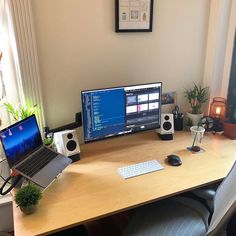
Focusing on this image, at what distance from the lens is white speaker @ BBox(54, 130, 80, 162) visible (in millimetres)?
1547

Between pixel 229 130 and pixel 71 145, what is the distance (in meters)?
1.17

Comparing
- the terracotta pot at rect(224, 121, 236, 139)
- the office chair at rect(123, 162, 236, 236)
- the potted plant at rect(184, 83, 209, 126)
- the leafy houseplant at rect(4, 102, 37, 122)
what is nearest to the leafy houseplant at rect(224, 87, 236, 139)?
the terracotta pot at rect(224, 121, 236, 139)

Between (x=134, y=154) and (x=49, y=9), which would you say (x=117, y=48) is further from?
(x=134, y=154)

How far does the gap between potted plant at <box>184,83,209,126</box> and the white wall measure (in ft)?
0.27

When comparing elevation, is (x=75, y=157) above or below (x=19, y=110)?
below

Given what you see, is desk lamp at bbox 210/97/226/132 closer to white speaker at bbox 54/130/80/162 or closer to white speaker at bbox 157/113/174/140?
white speaker at bbox 157/113/174/140

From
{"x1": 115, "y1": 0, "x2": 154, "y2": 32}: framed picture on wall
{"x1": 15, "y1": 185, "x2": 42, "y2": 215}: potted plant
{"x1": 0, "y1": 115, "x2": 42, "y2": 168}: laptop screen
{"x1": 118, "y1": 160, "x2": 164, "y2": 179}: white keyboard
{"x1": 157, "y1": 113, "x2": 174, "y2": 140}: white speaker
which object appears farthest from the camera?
{"x1": 157, "y1": 113, "x2": 174, "y2": 140}: white speaker

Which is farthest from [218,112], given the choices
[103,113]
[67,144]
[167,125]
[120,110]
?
[67,144]

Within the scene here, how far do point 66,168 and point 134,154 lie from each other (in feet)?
1.48

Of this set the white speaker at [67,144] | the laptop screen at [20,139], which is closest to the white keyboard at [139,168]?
the white speaker at [67,144]

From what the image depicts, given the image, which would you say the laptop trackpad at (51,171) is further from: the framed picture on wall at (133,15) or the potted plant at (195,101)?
the potted plant at (195,101)

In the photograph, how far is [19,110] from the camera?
1.58 m

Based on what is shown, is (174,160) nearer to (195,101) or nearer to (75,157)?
(75,157)

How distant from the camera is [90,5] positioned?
1606mm
